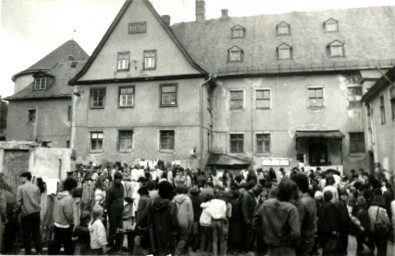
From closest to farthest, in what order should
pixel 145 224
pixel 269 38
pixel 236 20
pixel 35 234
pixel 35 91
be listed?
pixel 145 224
pixel 35 234
pixel 269 38
pixel 236 20
pixel 35 91

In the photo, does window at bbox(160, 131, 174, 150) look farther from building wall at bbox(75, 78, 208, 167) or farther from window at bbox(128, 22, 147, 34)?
window at bbox(128, 22, 147, 34)

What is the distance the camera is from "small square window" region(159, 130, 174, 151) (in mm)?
25078

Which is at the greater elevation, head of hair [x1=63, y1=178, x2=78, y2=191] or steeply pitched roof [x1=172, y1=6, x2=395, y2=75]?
steeply pitched roof [x1=172, y1=6, x2=395, y2=75]

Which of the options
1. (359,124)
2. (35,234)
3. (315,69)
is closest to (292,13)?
(315,69)

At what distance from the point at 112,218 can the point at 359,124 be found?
20795mm

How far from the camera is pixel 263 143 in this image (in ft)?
86.8

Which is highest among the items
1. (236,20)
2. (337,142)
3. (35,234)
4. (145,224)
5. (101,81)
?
(236,20)

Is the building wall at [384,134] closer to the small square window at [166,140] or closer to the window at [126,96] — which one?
the small square window at [166,140]

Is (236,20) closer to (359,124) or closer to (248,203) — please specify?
(359,124)

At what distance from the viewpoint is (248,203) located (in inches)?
401

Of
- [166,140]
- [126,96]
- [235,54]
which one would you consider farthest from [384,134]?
[126,96]

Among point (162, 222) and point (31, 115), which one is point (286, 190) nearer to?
point (162, 222)

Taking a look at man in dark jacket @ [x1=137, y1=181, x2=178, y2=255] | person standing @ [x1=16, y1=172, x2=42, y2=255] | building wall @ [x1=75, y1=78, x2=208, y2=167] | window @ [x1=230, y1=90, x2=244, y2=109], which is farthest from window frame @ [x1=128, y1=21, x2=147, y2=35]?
man in dark jacket @ [x1=137, y1=181, x2=178, y2=255]

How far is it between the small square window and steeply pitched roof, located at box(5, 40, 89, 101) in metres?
13.6
